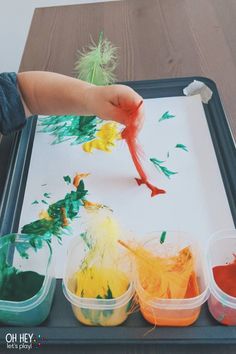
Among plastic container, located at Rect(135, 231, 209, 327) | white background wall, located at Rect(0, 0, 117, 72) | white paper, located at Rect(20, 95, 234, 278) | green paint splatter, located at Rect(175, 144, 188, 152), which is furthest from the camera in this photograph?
white background wall, located at Rect(0, 0, 117, 72)

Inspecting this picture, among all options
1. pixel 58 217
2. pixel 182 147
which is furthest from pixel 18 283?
pixel 182 147

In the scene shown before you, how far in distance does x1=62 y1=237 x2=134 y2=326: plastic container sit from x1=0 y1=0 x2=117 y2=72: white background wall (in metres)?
1.23

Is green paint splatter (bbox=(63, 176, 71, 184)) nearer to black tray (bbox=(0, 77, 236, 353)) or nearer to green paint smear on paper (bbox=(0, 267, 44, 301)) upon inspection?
black tray (bbox=(0, 77, 236, 353))

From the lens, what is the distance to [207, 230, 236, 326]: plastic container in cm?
38

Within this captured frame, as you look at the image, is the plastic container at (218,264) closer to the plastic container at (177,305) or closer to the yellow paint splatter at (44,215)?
the plastic container at (177,305)

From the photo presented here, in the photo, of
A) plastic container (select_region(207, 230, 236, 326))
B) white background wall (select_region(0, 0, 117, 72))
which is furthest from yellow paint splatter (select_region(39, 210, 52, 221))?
white background wall (select_region(0, 0, 117, 72))

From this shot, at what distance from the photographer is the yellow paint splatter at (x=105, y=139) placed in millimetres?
642

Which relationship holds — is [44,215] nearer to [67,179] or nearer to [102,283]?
[67,179]

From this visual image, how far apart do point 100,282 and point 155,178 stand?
22cm

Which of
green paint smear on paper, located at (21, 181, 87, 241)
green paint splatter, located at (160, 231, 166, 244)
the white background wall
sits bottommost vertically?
green paint splatter, located at (160, 231, 166, 244)

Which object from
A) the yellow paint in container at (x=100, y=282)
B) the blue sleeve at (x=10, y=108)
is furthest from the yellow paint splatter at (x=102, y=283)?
the blue sleeve at (x=10, y=108)

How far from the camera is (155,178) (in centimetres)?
58

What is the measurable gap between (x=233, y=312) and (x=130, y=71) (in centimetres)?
54

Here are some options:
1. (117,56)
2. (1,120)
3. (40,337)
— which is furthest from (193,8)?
(40,337)
